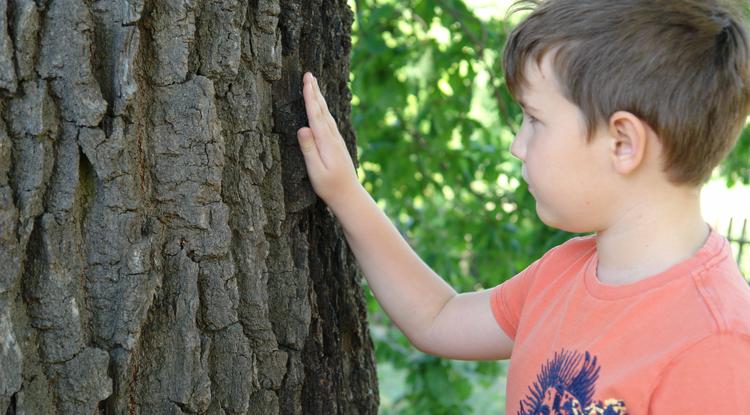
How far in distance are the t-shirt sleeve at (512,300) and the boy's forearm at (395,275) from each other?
132 millimetres

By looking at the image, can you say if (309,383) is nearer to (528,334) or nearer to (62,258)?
(528,334)

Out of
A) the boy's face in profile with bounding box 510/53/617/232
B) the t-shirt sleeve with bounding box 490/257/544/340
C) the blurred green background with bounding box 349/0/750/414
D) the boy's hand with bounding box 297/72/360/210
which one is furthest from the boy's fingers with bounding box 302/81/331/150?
the blurred green background with bounding box 349/0/750/414

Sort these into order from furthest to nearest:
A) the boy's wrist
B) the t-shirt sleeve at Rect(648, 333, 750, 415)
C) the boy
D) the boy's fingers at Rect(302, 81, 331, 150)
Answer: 1. the boy's wrist
2. the boy's fingers at Rect(302, 81, 331, 150)
3. the boy
4. the t-shirt sleeve at Rect(648, 333, 750, 415)

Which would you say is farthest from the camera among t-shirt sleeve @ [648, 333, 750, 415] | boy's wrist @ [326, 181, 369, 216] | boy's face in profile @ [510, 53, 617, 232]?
boy's wrist @ [326, 181, 369, 216]

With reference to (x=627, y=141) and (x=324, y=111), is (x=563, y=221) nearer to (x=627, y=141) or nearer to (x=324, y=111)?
(x=627, y=141)

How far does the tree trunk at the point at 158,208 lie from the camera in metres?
1.27

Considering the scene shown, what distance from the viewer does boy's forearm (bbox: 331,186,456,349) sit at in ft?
5.97

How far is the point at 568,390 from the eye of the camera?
1.47 m

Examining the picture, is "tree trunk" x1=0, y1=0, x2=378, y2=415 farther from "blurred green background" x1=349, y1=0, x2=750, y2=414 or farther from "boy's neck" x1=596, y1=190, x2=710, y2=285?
"blurred green background" x1=349, y1=0, x2=750, y2=414

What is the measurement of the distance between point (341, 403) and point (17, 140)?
886 millimetres

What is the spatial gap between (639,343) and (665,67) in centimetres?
46

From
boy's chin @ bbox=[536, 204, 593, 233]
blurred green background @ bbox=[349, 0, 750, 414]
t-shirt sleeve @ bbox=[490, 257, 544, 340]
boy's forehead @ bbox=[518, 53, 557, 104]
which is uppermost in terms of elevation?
blurred green background @ bbox=[349, 0, 750, 414]

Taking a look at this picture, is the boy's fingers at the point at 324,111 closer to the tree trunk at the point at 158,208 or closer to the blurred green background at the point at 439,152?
the tree trunk at the point at 158,208

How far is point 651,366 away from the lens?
53.1 inches
